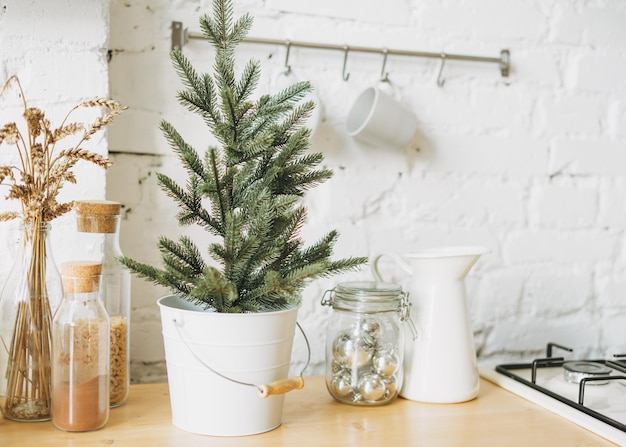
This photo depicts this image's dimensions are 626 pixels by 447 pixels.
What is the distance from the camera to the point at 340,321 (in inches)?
46.7

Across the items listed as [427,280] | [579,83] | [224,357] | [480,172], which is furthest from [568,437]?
[579,83]

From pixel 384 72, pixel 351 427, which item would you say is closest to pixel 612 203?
pixel 384 72

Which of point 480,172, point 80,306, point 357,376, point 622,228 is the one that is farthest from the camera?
point 622,228

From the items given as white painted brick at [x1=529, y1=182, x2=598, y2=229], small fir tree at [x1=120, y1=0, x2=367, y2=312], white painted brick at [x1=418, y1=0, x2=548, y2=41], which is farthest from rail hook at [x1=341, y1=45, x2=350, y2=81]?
white painted brick at [x1=529, y1=182, x2=598, y2=229]

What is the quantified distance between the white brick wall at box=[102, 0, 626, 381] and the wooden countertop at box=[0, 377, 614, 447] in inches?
10.0

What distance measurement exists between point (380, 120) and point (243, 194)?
1.34ft

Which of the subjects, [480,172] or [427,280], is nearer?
[427,280]

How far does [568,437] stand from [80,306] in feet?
2.38

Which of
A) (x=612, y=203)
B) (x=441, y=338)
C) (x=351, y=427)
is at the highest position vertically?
(x=612, y=203)

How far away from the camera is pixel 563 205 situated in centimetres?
156

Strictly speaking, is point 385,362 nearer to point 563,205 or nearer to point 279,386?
point 279,386

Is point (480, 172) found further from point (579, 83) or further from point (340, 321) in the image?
point (340, 321)

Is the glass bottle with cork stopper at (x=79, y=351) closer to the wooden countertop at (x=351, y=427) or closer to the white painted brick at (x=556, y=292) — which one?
the wooden countertop at (x=351, y=427)

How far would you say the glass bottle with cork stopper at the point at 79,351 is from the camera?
36.8 inches
